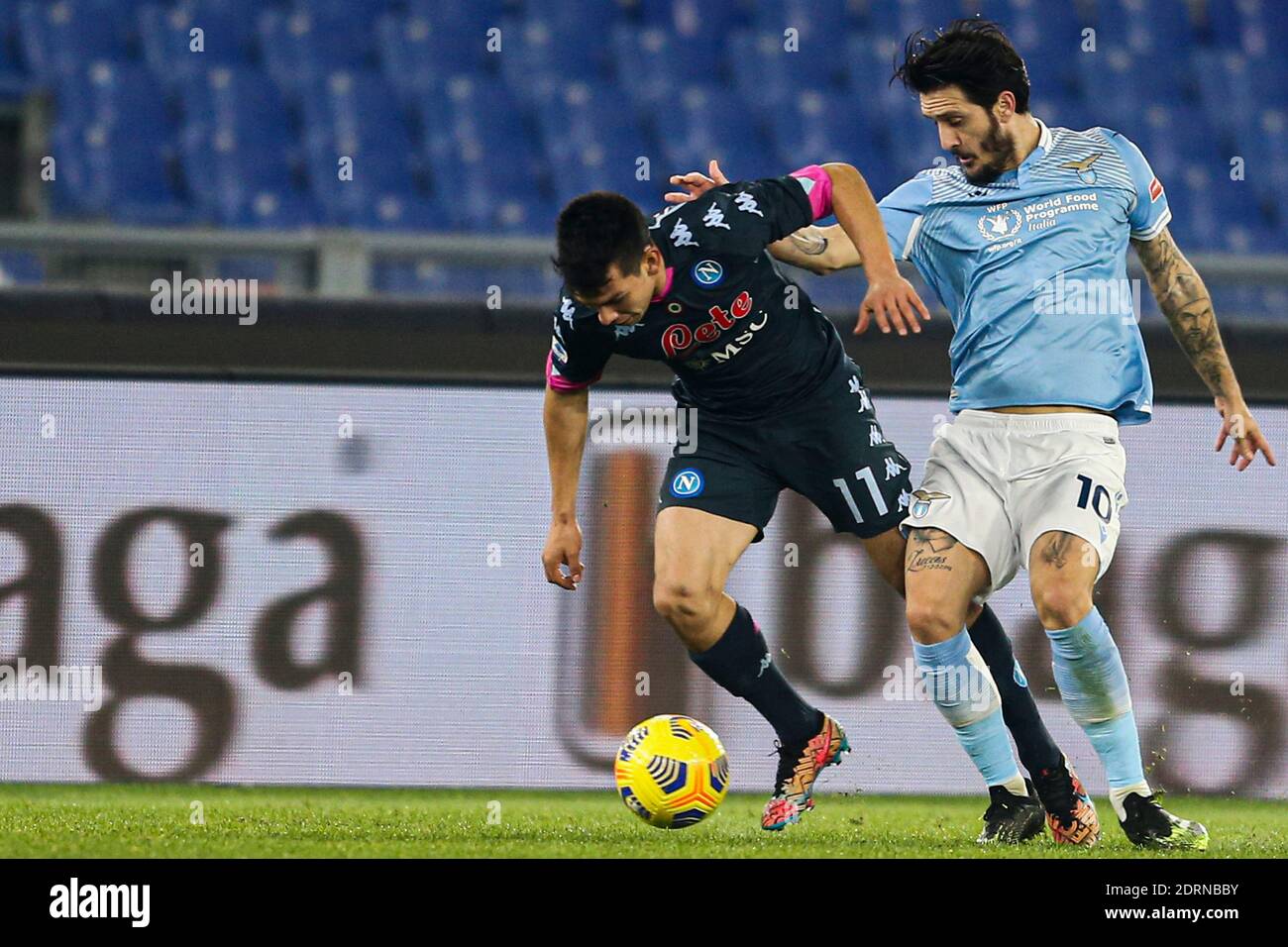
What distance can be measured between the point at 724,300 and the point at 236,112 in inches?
237

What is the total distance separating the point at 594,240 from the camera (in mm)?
3916

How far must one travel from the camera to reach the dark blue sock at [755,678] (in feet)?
14.9

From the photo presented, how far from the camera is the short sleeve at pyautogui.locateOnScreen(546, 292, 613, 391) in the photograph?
169 inches

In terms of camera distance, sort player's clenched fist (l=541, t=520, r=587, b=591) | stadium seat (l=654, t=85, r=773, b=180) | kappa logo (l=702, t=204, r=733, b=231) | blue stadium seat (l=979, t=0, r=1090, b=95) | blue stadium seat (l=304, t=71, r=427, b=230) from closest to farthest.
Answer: kappa logo (l=702, t=204, r=733, b=231) → player's clenched fist (l=541, t=520, r=587, b=591) → blue stadium seat (l=304, t=71, r=427, b=230) → stadium seat (l=654, t=85, r=773, b=180) → blue stadium seat (l=979, t=0, r=1090, b=95)

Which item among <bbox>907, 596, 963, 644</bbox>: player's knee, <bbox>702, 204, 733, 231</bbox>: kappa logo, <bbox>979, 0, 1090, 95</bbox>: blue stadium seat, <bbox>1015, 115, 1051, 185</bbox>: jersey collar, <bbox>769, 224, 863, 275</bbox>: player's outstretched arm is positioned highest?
<bbox>979, 0, 1090, 95</bbox>: blue stadium seat

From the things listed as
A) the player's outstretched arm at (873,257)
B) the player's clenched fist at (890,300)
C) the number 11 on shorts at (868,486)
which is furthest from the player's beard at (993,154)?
the number 11 on shorts at (868,486)

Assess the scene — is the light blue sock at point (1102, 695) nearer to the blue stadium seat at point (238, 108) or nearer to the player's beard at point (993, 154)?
the player's beard at point (993, 154)

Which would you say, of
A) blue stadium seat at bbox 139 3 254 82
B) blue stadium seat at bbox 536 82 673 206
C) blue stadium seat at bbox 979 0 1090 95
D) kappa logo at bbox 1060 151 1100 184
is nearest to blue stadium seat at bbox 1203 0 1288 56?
blue stadium seat at bbox 979 0 1090 95

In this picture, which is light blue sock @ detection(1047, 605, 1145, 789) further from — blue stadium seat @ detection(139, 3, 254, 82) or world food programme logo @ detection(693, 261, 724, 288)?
blue stadium seat @ detection(139, 3, 254, 82)

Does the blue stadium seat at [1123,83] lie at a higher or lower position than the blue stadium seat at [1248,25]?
lower

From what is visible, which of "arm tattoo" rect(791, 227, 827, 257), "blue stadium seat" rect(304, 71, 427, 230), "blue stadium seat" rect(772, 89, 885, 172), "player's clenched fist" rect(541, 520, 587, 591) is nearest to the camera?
"player's clenched fist" rect(541, 520, 587, 591)

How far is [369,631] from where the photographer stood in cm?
559

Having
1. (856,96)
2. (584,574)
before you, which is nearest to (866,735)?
(584,574)

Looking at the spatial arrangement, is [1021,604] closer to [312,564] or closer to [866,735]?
[866,735]
